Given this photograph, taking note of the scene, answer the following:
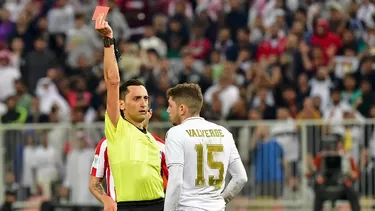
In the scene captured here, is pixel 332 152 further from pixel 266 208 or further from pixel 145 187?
pixel 145 187

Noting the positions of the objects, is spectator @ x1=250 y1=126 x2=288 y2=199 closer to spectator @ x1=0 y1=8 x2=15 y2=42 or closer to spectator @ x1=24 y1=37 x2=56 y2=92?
spectator @ x1=24 y1=37 x2=56 y2=92

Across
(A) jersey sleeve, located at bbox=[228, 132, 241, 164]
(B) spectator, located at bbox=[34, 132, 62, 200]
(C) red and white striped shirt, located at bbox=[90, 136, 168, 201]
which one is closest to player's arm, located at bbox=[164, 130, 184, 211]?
(A) jersey sleeve, located at bbox=[228, 132, 241, 164]

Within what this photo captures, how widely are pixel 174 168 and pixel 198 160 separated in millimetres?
270

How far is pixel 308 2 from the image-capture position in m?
25.3

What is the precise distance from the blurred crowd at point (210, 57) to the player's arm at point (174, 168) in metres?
9.32

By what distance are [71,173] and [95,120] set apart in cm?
152

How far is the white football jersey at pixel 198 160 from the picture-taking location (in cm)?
1060

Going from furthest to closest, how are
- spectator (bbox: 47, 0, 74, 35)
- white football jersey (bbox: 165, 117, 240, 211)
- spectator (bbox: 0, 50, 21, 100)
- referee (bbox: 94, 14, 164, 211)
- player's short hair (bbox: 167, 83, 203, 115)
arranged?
spectator (bbox: 47, 0, 74, 35), spectator (bbox: 0, 50, 21, 100), referee (bbox: 94, 14, 164, 211), player's short hair (bbox: 167, 83, 203, 115), white football jersey (bbox: 165, 117, 240, 211)

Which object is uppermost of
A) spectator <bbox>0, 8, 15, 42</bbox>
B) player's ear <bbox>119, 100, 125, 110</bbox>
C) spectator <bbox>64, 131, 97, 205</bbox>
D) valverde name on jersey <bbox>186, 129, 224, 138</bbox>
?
spectator <bbox>0, 8, 15, 42</bbox>

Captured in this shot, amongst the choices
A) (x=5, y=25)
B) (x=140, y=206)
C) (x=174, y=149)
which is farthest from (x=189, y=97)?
(x=5, y=25)

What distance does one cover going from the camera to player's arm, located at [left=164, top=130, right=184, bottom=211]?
10.5m

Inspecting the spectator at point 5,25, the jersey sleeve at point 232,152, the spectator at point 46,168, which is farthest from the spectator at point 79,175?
the jersey sleeve at point 232,152

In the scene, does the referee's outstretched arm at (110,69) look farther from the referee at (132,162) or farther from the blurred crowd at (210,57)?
the blurred crowd at (210,57)

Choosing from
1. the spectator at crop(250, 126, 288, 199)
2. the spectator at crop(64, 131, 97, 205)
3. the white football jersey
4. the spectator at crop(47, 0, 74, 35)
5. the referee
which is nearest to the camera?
the white football jersey
